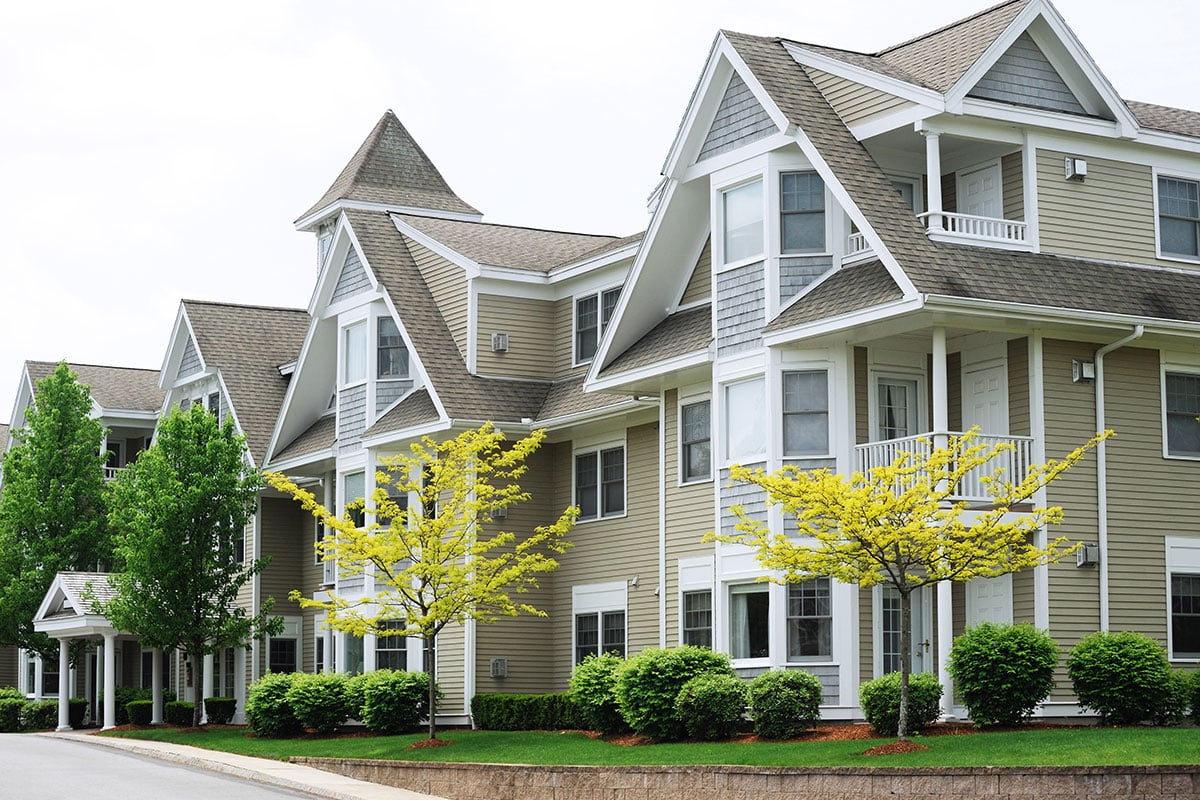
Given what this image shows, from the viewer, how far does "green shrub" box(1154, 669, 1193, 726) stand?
23672 mm

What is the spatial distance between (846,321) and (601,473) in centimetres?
1046

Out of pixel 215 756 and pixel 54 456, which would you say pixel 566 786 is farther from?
pixel 54 456

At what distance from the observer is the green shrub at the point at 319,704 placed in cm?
3550

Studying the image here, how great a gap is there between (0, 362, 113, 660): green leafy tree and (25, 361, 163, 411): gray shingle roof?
3.90m

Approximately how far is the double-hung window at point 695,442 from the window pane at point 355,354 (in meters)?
10.3

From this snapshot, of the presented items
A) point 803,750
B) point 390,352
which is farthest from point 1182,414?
point 390,352

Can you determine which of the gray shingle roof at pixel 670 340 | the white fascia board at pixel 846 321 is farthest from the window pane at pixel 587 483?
the white fascia board at pixel 846 321

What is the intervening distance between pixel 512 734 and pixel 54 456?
23.5 m

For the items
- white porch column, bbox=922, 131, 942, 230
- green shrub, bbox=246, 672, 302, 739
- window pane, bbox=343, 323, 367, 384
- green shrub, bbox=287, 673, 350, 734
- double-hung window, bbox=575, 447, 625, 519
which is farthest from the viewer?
window pane, bbox=343, 323, 367, 384

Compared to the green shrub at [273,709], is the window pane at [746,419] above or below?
above

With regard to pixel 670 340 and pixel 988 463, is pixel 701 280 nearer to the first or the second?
pixel 670 340

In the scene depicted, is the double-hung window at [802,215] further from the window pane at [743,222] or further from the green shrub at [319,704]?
the green shrub at [319,704]

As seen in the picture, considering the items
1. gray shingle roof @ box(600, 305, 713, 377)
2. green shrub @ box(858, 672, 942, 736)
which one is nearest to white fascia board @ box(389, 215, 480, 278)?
gray shingle roof @ box(600, 305, 713, 377)

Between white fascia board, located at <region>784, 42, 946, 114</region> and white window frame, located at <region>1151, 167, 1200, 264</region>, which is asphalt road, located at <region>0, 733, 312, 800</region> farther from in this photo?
white window frame, located at <region>1151, 167, 1200, 264</region>
